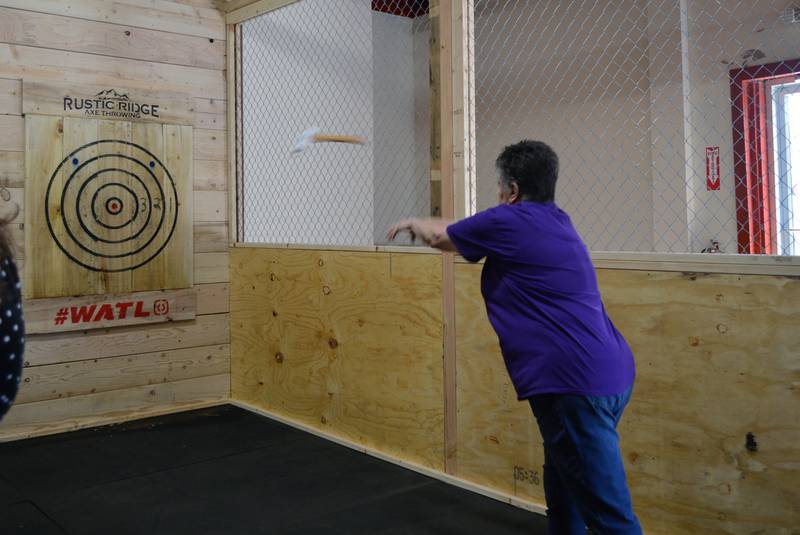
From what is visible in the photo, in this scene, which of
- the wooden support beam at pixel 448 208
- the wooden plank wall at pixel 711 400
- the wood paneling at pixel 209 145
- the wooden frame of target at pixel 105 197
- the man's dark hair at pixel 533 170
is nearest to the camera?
the man's dark hair at pixel 533 170

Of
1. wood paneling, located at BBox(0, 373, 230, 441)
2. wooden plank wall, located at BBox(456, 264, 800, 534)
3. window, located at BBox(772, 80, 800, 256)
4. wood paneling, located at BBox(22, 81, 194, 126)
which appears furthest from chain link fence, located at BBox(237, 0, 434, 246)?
wooden plank wall, located at BBox(456, 264, 800, 534)

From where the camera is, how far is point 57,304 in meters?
3.41

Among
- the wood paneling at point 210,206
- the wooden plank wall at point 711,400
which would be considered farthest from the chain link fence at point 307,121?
the wooden plank wall at point 711,400

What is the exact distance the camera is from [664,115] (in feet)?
12.7

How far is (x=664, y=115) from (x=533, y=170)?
8.16 feet

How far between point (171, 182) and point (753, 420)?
2.89 metres

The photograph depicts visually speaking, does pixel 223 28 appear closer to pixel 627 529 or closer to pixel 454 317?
pixel 454 317

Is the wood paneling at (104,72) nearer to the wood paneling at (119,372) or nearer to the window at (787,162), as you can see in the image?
the wood paneling at (119,372)

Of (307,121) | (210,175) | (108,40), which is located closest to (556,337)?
(307,121)

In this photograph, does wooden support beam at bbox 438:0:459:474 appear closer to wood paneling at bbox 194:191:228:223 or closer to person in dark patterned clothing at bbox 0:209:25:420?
wood paneling at bbox 194:191:228:223

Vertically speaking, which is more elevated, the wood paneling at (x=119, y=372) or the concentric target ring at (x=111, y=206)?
the concentric target ring at (x=111, y=206)

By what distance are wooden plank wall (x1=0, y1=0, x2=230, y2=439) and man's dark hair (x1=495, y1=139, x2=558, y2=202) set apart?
250 centimetres

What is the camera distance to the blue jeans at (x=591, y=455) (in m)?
1.52

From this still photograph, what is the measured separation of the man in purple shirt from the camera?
1.54m
